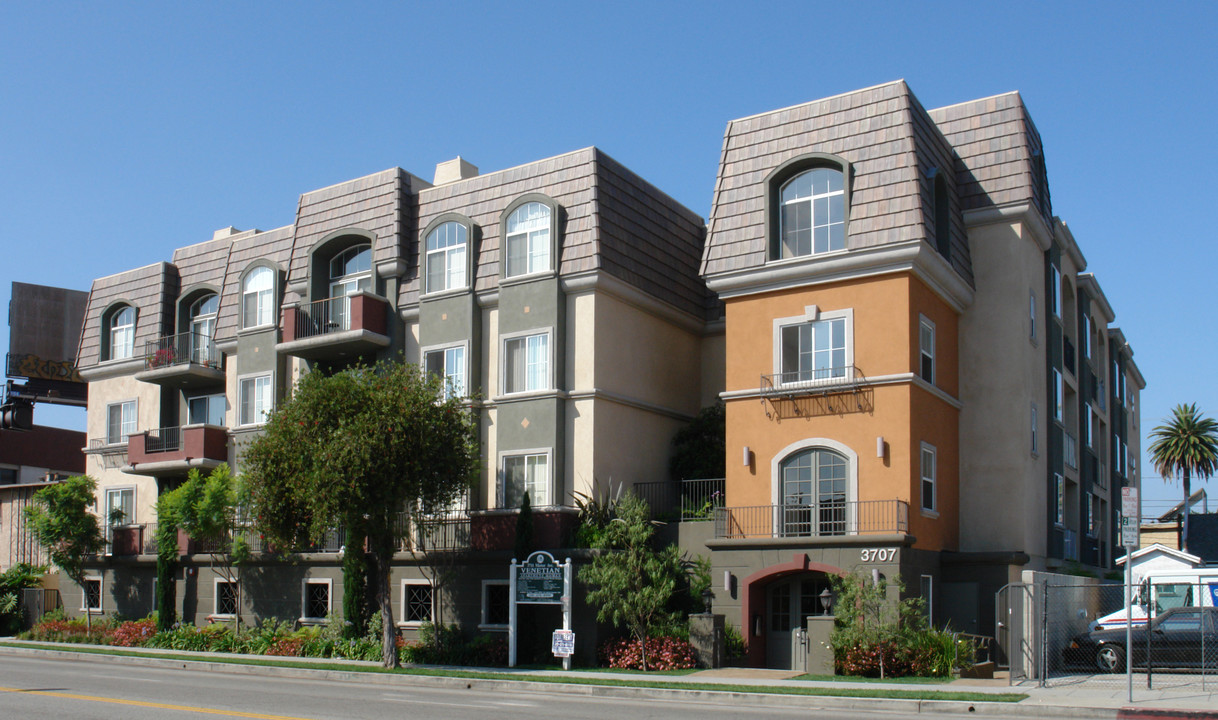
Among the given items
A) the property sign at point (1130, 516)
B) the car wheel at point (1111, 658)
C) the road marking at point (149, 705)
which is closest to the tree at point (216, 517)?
the road marking at point (149, 705)

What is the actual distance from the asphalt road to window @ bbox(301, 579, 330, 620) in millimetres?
8066

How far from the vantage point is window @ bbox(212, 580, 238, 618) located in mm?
35906

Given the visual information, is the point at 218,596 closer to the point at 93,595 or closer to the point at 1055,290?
the point at 93,595

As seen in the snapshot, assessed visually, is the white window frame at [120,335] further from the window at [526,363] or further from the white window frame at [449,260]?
the window at [526,363]

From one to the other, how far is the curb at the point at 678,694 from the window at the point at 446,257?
38.2 ft

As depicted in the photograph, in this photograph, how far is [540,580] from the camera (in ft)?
89.5

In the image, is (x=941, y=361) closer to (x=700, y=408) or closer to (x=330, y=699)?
(x=700, y=408)

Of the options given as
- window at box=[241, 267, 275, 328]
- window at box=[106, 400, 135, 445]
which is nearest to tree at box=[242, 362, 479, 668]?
window at box=[241, 267, 275, 328]

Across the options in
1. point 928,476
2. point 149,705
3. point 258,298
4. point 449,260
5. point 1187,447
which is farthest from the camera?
point 1187,447

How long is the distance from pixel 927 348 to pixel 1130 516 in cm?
971

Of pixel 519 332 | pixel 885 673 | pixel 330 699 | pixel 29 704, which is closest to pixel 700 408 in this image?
pixel 519 332

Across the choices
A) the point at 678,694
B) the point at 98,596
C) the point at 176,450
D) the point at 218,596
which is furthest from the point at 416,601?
the point at 98,596

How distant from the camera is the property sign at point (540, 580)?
27047 millimetres

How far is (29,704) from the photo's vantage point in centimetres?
1797
